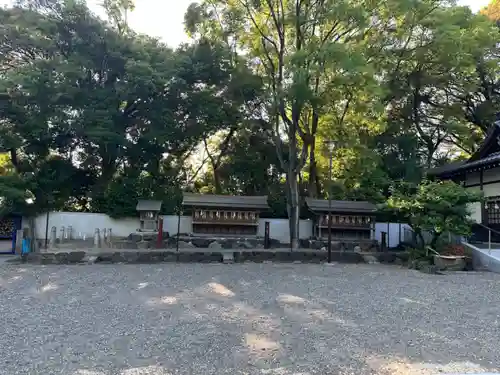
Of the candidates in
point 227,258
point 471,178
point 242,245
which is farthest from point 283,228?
point 471,178

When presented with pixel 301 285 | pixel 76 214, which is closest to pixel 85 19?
pixel 76 214

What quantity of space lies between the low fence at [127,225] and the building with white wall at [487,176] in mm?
3369

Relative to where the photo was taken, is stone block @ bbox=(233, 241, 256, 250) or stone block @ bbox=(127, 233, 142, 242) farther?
stone block @ bbox=(233, 241, 256, 250)

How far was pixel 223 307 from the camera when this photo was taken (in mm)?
6777

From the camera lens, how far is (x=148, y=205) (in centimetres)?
1577

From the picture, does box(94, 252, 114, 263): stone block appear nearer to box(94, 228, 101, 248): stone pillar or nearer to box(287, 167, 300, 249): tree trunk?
box(94, 228, 101, 248): stone pillar

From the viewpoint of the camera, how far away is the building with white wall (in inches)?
578

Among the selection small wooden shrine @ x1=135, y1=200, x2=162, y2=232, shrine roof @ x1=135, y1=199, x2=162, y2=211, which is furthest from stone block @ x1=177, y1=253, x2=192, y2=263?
shrine roof @ x1=135, y1=199, x2=162, y2=211

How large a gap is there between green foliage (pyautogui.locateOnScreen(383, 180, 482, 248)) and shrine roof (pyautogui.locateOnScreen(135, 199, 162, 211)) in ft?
29.5

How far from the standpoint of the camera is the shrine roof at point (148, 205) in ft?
51.2

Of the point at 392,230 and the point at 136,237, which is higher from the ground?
the point at 392,230

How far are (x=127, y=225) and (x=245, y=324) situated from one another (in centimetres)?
1259

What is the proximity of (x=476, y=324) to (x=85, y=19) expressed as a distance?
55.8ft

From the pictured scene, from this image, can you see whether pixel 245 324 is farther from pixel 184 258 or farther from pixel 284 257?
pixel 284 257
